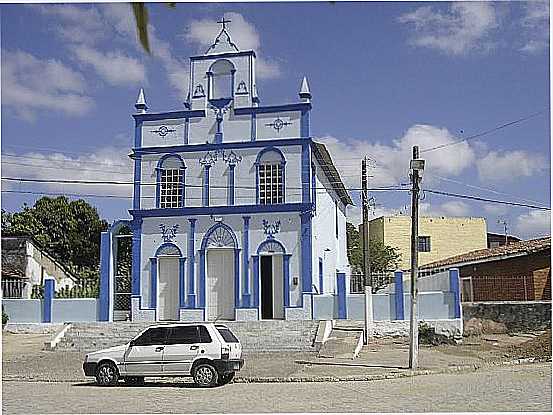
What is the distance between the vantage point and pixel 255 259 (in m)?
25.0

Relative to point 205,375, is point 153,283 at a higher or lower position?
higher

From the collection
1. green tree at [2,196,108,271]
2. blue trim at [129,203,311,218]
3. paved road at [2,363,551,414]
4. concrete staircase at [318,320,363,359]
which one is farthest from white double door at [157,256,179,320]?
green tree at [2,196,108,271]

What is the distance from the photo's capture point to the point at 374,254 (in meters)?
45.8

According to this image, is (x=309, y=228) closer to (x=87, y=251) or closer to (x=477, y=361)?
(x=477, y=361)

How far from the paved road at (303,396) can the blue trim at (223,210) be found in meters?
9.70

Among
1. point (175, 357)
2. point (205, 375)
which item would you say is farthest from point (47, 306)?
point (205, 375)

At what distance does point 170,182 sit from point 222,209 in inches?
80.3

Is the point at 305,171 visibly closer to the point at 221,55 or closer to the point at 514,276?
the point at 221,55

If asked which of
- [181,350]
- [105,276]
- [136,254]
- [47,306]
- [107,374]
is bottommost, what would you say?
[107,374]

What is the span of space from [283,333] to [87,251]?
939 inches

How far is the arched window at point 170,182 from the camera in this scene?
26.0 metres

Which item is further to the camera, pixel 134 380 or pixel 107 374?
pixel 134 380

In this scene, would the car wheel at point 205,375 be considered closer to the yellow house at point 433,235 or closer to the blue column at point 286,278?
the blue column at point 286,278

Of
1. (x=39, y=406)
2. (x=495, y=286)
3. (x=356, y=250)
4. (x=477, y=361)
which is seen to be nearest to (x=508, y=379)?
(x=477, y=361)
